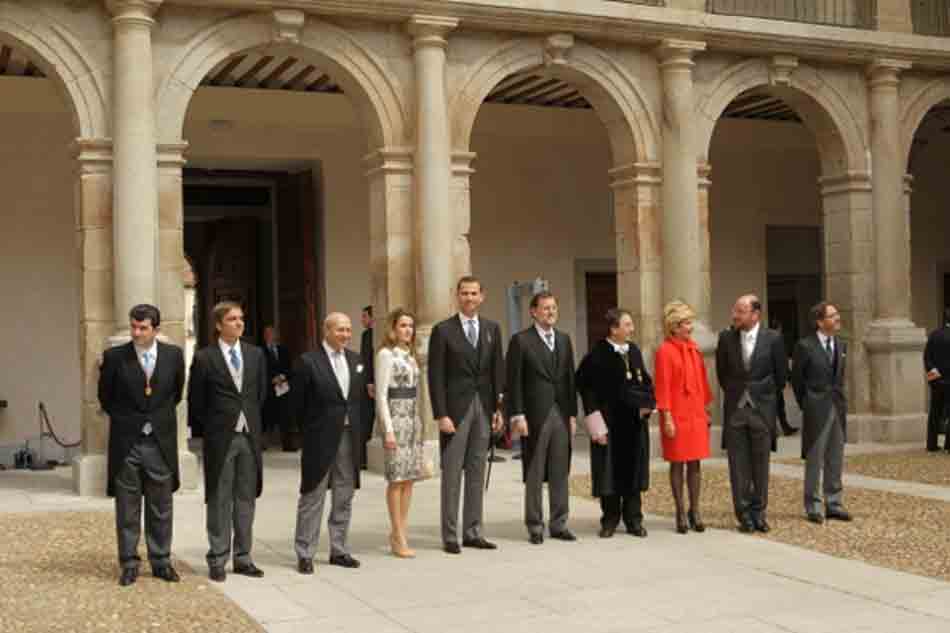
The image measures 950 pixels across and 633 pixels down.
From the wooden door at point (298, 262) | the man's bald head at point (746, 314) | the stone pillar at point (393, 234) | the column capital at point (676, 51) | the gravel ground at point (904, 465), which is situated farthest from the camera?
the wooden door at point (298, 262)

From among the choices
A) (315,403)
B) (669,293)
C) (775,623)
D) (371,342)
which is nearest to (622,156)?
(669,293)

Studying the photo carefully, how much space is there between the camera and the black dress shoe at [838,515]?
28.7ft

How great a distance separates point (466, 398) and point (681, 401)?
4.90 ft

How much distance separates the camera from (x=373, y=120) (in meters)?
12.1

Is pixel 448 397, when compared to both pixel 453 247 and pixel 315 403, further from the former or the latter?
pixel 453 247

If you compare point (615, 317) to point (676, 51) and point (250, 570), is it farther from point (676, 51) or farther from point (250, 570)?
point (676, 51)

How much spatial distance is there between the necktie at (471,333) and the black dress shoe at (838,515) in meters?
2.95

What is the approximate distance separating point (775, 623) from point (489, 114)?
37.9 ft

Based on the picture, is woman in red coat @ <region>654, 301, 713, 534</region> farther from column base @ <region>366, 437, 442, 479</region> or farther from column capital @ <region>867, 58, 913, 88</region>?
column capital @ <region>867, 58, 913, 88</region>

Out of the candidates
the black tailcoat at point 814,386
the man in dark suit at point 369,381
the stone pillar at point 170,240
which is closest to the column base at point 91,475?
the stone pillar at point 170,240

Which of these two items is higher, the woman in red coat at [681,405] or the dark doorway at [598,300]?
the dark doorway at [598,300]

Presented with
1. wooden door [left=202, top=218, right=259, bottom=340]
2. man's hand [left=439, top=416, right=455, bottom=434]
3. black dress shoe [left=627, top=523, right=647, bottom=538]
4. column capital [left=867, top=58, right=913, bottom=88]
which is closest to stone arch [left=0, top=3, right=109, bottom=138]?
man's hand [left=439, top=416, right=455, bottom=434]

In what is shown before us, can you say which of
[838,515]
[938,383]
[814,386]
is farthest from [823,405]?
[938,383]

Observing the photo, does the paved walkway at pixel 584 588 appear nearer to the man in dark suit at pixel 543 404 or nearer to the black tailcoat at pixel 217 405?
the man in dark suit at pixel 543 404
